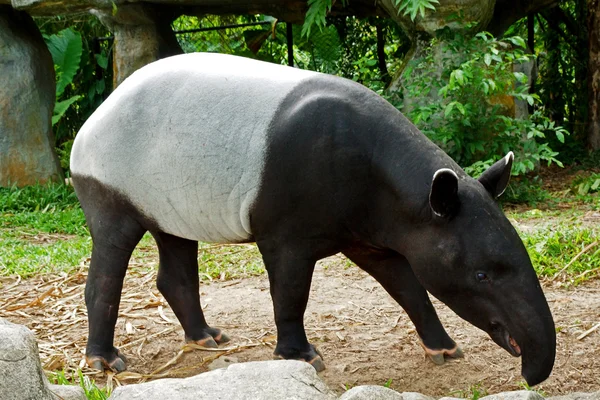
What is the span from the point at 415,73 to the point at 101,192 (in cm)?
526

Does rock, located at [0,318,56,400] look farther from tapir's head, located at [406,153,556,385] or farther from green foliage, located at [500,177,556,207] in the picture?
green foliage, located at [500,177,556,207]

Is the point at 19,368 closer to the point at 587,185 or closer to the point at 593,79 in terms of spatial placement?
the point at 587,185

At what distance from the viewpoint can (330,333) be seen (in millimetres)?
5074

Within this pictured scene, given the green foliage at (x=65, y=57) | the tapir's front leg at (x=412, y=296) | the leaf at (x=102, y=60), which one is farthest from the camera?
the leaf at (x=102, y=60)

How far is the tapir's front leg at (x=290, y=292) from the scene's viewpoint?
13.2 ft

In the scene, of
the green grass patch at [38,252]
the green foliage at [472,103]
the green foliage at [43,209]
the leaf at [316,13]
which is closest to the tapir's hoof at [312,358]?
the green grass patch at [38,252]

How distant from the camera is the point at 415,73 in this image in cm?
898

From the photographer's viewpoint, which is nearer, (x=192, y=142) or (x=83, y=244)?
(x=192, y=142)

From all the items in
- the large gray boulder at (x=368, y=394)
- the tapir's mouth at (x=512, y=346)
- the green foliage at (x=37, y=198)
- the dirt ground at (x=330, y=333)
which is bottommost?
the green foliage at (x=37, y=198)

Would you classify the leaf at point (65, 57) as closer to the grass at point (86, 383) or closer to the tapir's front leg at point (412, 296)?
the grass at point (86, 383)

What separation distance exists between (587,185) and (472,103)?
155 centimetres

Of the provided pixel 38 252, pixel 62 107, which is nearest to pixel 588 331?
pixel 38 252

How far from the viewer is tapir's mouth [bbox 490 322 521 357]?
→ 359cm

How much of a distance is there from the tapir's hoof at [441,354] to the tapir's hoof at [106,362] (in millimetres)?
1635
